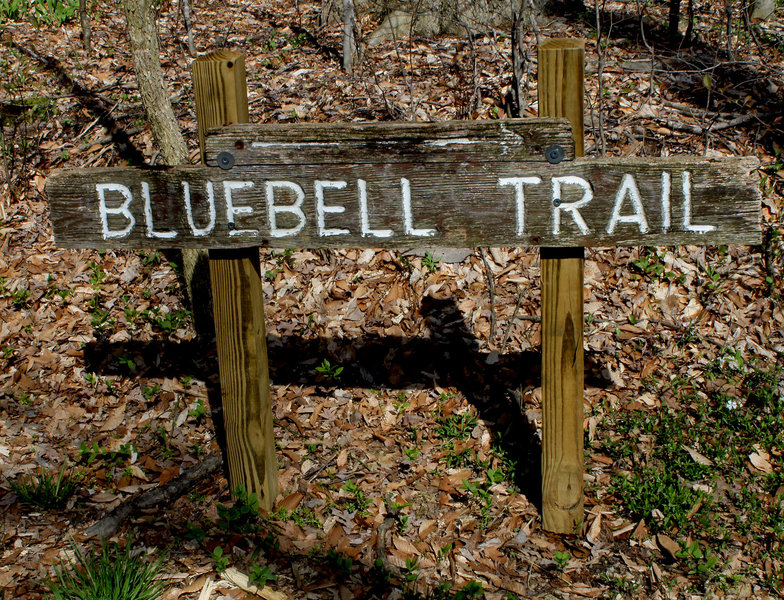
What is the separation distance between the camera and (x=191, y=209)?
11.3 ft

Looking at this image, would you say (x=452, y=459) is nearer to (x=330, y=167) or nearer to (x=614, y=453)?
(x=614, y=453)

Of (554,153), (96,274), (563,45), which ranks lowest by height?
(96,274)

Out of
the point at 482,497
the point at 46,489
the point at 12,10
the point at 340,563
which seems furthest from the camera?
the point at 12,10

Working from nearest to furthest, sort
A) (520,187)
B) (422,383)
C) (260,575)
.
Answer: (520,187) → (260,575) → (422,383)

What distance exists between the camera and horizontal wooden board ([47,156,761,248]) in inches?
124

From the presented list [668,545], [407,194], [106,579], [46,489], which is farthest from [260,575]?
Answer: [668,545]

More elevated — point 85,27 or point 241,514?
point 85,27

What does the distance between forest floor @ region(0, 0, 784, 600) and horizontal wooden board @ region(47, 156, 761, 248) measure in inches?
65.9

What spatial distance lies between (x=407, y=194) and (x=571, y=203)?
758 mm

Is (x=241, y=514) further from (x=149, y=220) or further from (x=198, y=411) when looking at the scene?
(x=149, y=220)

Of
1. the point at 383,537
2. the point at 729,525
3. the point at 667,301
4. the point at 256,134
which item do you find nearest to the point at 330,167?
the point at 256,134

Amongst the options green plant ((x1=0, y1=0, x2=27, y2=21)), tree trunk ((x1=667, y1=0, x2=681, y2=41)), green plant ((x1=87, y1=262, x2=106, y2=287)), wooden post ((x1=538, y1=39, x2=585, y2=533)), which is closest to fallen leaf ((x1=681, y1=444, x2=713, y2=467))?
wooden post ((x1=538, y1=39, x2=585, y2=533))

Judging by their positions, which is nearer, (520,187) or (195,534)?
(520,187)

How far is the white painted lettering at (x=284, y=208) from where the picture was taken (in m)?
3.38
